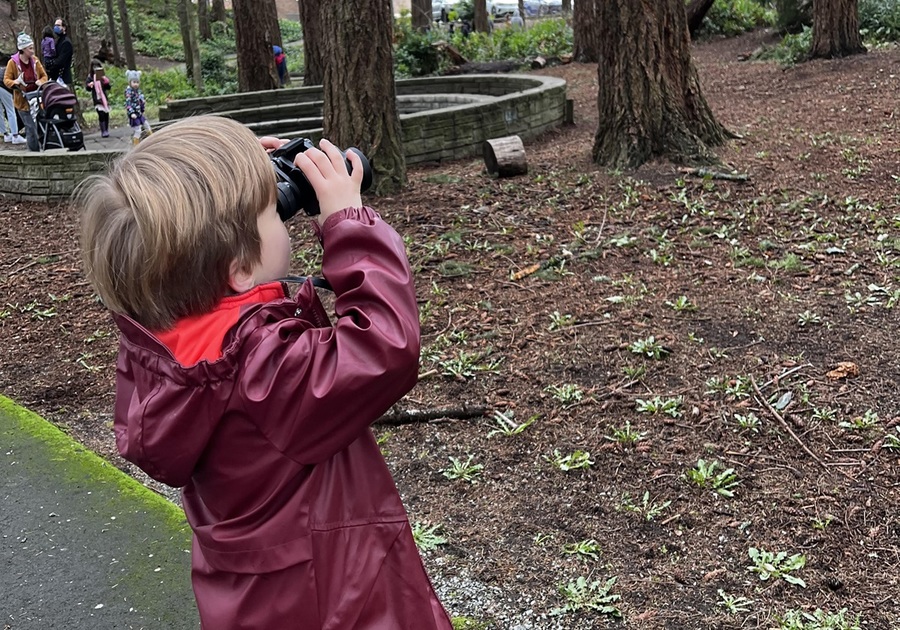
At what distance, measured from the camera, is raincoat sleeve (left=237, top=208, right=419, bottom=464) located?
1.46 m

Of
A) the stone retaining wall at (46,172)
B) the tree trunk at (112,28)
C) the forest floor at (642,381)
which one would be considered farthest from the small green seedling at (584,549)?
the tree trunk at (112,28)

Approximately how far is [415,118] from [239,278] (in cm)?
860

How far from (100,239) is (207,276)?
0.20 meters

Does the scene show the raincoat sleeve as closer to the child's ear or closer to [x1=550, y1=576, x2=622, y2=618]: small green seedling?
the child's ear

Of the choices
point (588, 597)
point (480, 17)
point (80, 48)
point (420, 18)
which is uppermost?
point (420, 18)

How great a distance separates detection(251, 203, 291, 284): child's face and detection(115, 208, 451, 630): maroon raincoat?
0.12 feet

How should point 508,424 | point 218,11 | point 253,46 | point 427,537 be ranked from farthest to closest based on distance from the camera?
point 218,11
point 253,46
point 508,424
point 427,537

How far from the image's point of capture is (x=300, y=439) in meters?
1.50

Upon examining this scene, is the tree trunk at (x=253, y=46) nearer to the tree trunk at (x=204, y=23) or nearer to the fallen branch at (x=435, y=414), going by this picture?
the fallen branch at (x=435, y=414)

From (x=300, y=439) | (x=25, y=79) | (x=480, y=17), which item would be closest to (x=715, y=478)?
(x=300, y=439)

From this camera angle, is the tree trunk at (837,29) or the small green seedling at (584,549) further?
the tree trunk at (837,29)

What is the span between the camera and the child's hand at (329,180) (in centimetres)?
157

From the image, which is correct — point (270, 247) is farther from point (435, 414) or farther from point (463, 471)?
point (435, 414)

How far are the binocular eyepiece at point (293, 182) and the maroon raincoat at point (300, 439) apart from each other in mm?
108
